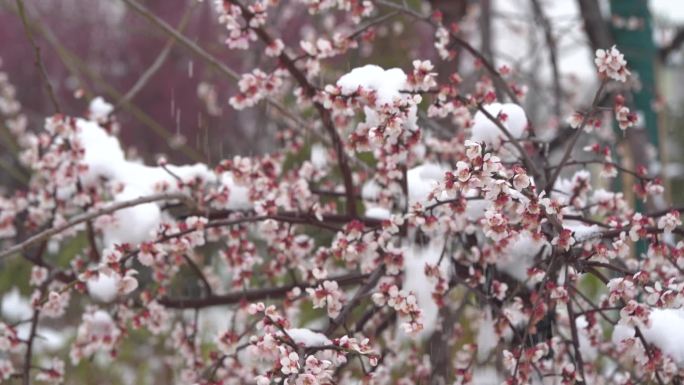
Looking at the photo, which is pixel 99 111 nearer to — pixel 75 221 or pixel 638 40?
pixel 75 221

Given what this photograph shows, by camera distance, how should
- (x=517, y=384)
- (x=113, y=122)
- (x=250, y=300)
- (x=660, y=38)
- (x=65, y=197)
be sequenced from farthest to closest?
(x=660, y=38), (x=113, y=122), (x=65, y=197), (x=250, y=300), (x=517, y=384)

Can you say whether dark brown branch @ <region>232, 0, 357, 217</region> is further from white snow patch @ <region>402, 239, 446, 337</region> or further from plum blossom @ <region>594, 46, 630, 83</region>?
plum blossom @ <region>594, 46, 630, 83</region>

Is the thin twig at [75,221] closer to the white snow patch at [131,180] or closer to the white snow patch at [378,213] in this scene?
the white snow patch at [131,180]

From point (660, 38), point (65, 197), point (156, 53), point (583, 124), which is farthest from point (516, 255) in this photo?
point (156, 53)

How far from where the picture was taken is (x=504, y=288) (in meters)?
1.99

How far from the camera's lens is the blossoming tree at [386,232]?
1.70 meters

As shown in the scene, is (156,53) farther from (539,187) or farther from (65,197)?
(539,187)

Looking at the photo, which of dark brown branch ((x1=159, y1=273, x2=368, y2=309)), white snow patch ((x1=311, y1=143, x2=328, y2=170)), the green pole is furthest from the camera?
the green pole

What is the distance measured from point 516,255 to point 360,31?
0.73 meters

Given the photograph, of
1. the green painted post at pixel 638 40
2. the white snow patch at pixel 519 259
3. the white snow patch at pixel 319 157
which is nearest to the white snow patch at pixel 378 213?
the white snow patch at pixel 319 157

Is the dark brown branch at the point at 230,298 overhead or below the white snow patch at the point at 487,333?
overhead

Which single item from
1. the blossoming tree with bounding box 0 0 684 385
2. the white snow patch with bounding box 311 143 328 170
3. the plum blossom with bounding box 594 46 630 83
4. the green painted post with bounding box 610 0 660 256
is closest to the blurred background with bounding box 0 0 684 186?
the green painted post with bounding box 610 0 660 256

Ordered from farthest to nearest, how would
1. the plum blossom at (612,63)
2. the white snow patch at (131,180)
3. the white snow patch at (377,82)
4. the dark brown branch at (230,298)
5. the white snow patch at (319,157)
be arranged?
1. the white snow patch at (319,157)
2. the dark brown branch at (230,298)
3. the white snow patch at (131,180)
4. the white snow patch at (377,82)
5. the plum blossom at (612,63)

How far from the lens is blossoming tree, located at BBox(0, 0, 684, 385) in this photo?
1700 millimetres
